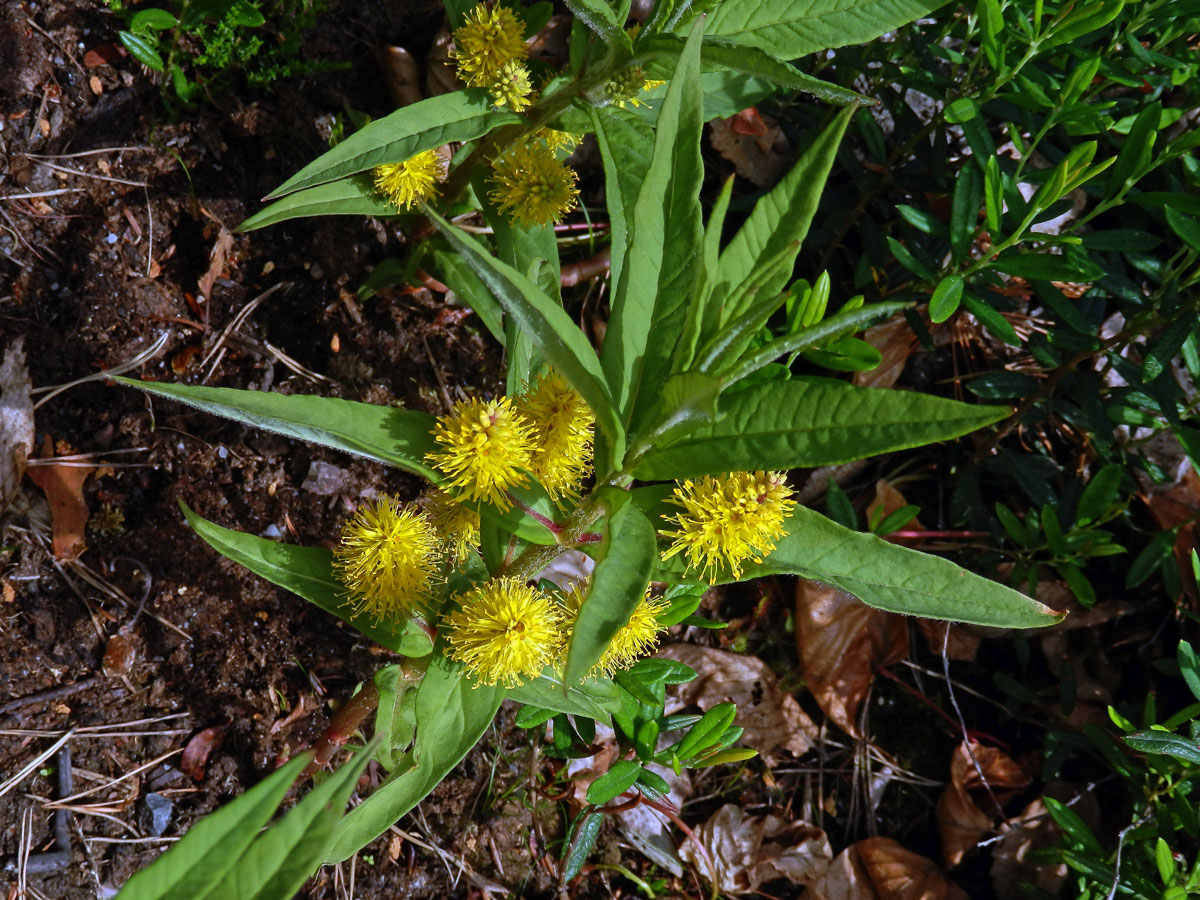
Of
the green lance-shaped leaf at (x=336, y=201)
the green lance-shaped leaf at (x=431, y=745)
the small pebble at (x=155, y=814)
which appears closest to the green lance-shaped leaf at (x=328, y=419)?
the green lance-shaped leaf at (x=431, y=745)

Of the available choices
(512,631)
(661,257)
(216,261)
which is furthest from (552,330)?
(216,261)

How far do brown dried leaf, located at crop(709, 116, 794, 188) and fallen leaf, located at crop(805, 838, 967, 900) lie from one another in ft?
7.81

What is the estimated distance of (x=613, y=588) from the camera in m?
1.17

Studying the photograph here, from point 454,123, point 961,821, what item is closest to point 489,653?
point 454,123

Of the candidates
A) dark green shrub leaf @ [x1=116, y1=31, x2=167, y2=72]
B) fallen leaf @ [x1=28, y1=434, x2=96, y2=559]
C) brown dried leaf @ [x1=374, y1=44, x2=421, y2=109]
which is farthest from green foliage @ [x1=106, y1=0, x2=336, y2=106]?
fallen leaf @ [x1=28, y1=434, x2=96, y2=559]

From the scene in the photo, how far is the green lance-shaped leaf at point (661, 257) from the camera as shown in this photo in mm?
1298

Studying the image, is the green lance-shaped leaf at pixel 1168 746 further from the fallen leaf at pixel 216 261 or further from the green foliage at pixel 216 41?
the green foliage at pixel 216 41

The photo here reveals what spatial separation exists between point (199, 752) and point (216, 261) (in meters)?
1.48

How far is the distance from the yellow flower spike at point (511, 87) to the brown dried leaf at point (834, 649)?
72.9 inches

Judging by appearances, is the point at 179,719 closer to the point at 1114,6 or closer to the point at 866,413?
the point at 866,413

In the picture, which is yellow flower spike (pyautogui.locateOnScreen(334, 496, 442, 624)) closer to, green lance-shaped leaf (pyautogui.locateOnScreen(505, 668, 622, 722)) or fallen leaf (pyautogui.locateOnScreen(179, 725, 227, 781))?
green lance-shaped leaf (pyautogui.locateOnScreen(505, 668, 622, 722))

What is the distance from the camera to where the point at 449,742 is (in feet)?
5.57

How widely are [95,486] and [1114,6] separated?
2967 mm

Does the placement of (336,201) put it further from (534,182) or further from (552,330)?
(552,330)
